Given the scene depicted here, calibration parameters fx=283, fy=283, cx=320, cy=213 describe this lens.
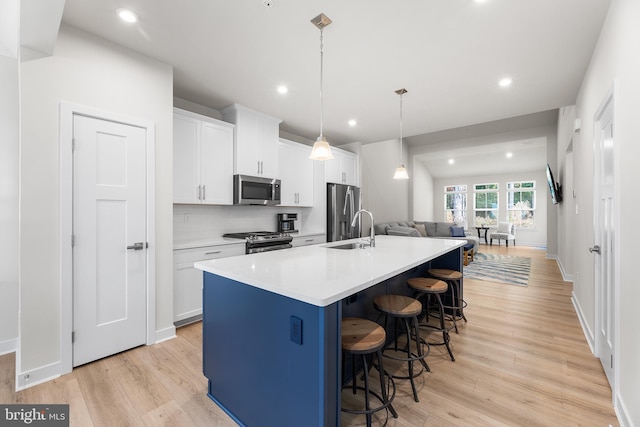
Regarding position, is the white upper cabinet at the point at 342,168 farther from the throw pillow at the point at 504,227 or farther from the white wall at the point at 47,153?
the throw pillow at the point at 504,227

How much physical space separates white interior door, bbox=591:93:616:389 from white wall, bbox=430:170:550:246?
7.89 metres

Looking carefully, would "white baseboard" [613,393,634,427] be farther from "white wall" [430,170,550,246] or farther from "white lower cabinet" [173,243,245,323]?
"white wall" [430,170,550,246]

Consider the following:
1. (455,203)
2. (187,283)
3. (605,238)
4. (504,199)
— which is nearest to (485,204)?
(504,199)

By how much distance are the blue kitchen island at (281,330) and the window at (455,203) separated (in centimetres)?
1031

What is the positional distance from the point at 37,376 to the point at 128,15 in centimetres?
267

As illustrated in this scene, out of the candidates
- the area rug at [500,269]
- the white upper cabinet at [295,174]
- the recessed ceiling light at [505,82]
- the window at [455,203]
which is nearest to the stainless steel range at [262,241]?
the white upper cabinet at [295,174]

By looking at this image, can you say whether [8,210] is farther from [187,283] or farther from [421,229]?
[421,229]

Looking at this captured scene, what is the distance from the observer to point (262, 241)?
3605mm

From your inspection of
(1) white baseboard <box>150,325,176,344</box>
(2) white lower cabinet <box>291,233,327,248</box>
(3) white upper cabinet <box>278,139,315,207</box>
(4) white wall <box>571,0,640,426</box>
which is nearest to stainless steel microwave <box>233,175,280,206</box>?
(3) white upper cabinet <box>278,139,315,207</box>

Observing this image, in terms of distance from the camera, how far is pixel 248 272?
5.20 feet

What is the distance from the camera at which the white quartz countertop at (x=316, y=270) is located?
1290 millimetres

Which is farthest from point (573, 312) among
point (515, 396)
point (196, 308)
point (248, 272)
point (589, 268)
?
point (196, 308)

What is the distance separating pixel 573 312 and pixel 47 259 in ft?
17.2

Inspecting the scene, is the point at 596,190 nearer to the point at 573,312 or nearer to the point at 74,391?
the point at 573,312
